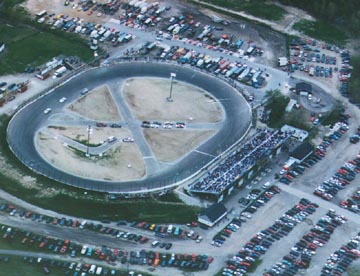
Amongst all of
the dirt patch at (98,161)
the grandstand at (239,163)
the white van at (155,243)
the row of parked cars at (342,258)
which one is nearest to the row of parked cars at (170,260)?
the white van at (155,243)

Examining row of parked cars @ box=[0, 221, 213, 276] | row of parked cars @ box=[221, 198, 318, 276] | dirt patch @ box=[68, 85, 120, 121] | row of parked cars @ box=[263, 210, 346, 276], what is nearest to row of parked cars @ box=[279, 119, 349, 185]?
row of parked cars @ box=[221, 198, 318, 276]

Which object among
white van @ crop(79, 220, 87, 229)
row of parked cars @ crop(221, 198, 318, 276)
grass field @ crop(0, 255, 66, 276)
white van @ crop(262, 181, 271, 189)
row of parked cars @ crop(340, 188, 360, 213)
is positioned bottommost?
grass field @ crop(0, 255, 66, 276)

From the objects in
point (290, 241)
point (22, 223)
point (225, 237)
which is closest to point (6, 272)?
point (22, 223)

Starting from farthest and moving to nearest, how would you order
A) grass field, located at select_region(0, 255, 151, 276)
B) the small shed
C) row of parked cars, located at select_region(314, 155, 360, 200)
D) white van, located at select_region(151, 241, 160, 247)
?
row of parked cars, located at select_region(314, 155, 360, 200)
the small shed
white van, located at select_region(151, 241, 160, 247)
grass field, located at select_region(0, 255, 151, 276)

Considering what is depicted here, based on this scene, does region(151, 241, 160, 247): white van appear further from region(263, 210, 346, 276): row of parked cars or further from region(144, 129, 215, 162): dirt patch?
region(144, 129, 215, 162): dirt patch

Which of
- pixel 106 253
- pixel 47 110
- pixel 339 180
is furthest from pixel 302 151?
pixel 47 110

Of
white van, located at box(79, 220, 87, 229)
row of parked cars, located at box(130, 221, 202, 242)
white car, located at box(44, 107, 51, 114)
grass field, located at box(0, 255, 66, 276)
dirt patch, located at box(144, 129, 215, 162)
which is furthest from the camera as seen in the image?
white car, located at box(44, 107, 51, 114)

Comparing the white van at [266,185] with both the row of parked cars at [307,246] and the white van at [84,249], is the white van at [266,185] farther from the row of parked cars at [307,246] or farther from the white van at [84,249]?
the white van at [84,249]
